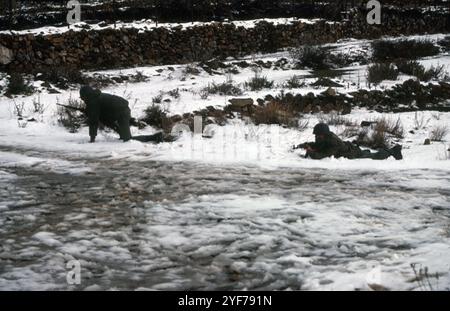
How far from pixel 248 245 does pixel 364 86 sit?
374 inches

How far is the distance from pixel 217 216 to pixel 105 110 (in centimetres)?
377

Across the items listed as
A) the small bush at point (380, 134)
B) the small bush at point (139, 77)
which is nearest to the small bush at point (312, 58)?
the small bush at point (139, 77)

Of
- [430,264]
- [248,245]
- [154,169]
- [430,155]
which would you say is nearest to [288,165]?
[154,169]

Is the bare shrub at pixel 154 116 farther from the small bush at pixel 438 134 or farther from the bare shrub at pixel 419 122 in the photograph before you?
the bare shrub at pixel 419 122

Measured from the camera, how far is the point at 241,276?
2.89 meters

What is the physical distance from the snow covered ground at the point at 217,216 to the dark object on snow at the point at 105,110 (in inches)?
11.9

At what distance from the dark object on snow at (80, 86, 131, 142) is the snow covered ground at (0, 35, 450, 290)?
0.30 m

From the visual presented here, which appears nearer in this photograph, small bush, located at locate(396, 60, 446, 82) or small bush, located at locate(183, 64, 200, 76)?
small bush, located at locate(396, 60, 446, 82)

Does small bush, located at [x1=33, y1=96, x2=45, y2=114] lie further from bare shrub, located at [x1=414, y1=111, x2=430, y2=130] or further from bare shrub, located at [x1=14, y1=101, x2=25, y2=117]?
bare shrub, located at [x1=414, y1=111, x2=430, y2=130]

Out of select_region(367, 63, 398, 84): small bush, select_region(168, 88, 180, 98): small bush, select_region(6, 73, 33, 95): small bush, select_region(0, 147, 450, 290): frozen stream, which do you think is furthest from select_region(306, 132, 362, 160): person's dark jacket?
select_region(6, 73, 33, 95): small bush

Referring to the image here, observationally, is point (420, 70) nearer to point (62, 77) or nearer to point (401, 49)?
point (401, 49)

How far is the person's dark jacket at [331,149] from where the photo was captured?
6430 mm

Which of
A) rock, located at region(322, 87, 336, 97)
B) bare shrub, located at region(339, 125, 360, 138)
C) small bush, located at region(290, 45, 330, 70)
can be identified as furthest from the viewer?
small bush, located at region(290, 45, 330, 70)

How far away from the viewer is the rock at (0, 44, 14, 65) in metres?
12.5
